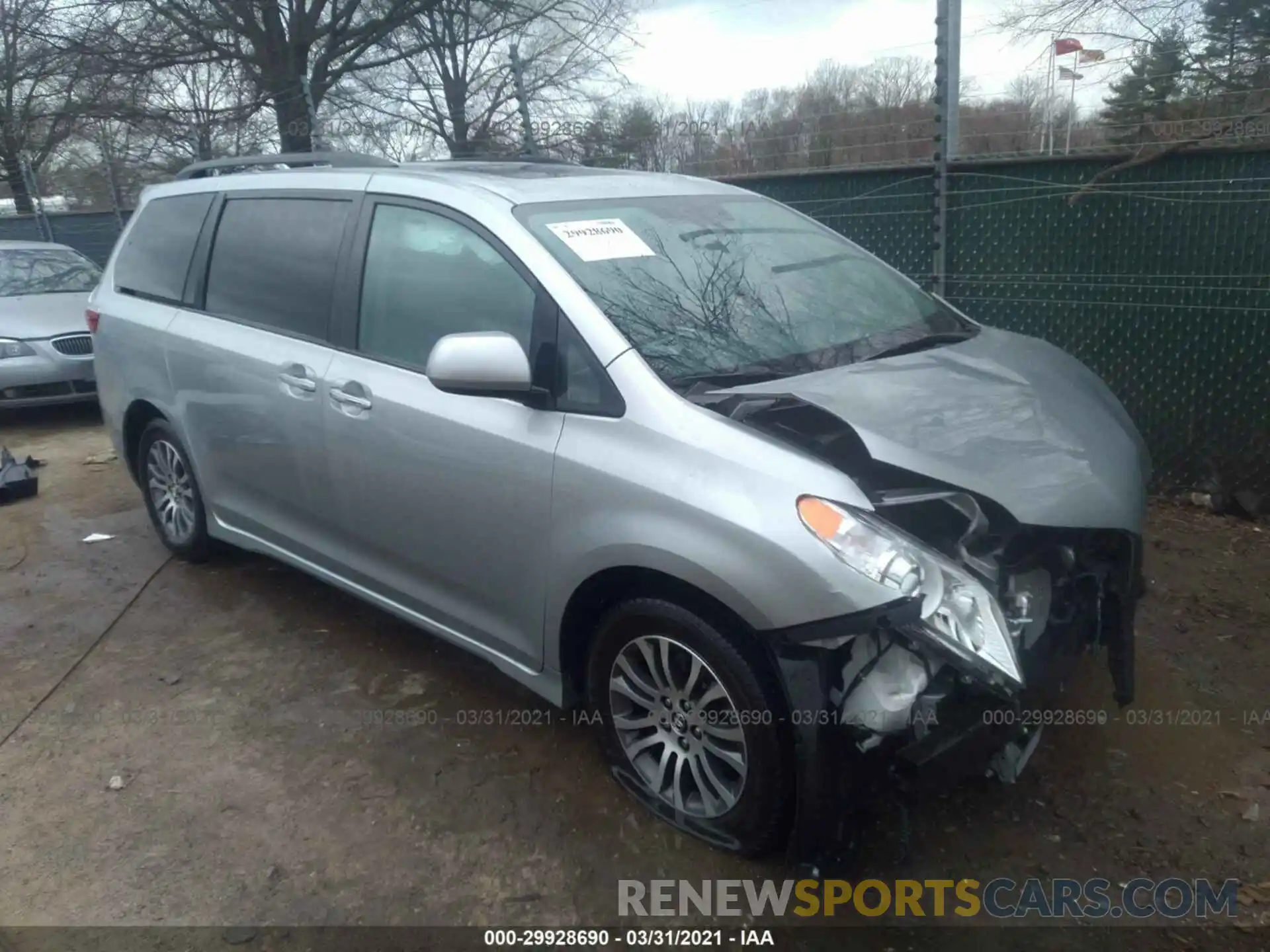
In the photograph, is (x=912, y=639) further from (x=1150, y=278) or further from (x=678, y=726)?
(x=1150, y=278)

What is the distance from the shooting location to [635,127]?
8789 mm

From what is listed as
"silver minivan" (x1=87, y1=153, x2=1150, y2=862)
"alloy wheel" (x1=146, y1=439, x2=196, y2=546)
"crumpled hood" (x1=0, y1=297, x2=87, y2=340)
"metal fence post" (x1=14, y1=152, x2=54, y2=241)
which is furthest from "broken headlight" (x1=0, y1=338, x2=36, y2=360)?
"metal fence post" (x1=14, y1=152, x2=54, y2=241)

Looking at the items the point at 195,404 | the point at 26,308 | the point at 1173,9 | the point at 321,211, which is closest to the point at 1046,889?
the point at 321,211

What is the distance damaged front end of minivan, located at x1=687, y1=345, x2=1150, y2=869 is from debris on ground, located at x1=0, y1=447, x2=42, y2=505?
565 cm

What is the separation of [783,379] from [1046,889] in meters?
1.59

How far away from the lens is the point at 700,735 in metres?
2.85

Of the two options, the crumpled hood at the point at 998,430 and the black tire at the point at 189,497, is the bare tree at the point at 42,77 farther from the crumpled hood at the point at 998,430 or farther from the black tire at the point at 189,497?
the crumpled hood at the point at 998,430

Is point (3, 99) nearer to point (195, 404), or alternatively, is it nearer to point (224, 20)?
point (224, 20)

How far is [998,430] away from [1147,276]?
3.18m

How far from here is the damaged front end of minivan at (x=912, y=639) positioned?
249 centimetres

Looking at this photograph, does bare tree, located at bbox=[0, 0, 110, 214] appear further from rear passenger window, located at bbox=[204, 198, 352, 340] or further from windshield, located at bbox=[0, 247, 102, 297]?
rear passenger window, located at bbox=[204, 198, 352, 340]

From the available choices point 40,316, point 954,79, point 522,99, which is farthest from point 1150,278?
point 40,316

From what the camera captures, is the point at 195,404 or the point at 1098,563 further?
the point at 195,404

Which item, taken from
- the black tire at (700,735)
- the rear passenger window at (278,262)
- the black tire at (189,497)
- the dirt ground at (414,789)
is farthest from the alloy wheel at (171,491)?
the black tire at (700,735)
